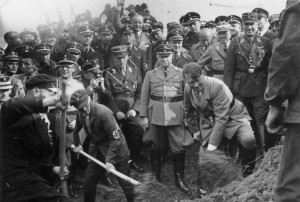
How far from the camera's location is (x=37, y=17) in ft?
33.3

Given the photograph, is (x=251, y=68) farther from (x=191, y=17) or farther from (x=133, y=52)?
(x=191, y=17)

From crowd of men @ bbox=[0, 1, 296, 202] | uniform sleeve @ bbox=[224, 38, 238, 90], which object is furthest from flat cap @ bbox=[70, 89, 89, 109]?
uniform sleeve @ bbox=[224, 38, 238, 90]

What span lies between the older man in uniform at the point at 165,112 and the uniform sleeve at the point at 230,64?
769mm

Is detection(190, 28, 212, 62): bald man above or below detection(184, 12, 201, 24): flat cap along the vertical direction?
below

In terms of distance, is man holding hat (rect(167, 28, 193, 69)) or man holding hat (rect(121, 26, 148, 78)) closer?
man holding hat (rect(167, 28, 193, 69))

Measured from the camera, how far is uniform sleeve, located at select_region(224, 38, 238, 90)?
22.7 feet

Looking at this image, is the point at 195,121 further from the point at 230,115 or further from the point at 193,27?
the point at 193,27

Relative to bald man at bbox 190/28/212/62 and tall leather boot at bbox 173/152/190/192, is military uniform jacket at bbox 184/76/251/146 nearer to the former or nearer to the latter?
tall leather boot at bbox 173/152/190/192

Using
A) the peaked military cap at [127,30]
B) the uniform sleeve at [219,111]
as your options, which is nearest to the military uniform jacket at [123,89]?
the peaked military cap at [127,30]

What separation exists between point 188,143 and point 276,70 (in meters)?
3.65

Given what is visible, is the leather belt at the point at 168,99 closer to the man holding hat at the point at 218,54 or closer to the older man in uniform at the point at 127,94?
the older man in uniform at the point at 127,94

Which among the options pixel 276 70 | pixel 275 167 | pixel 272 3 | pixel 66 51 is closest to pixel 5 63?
pixel 66 51

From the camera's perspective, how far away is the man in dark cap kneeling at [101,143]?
5242 mm

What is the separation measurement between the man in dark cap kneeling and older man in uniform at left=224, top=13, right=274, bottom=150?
2.35 m
